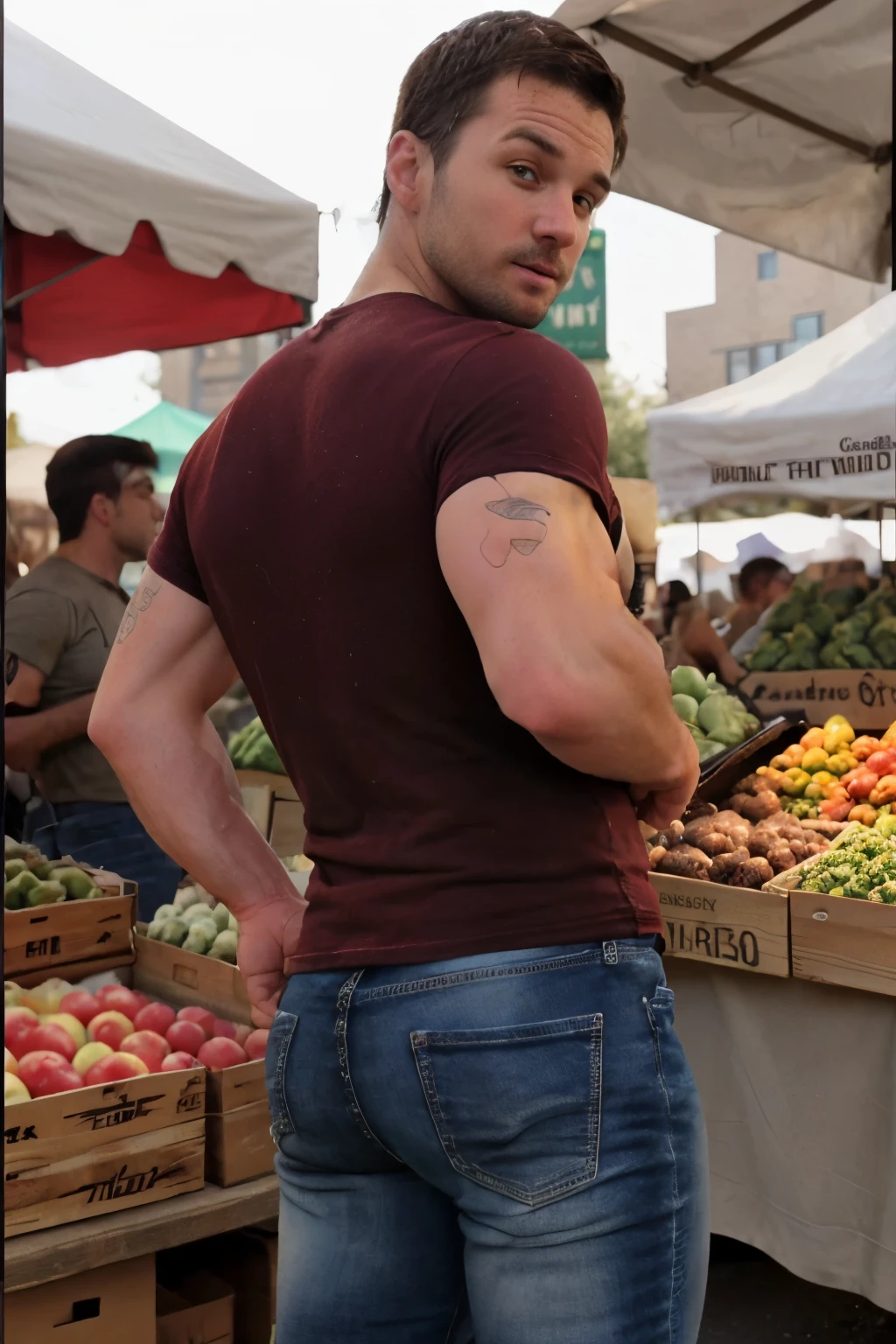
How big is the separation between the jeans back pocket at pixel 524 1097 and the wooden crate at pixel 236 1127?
1.54 meters

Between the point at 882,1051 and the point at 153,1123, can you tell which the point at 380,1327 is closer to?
the point at 153,1123

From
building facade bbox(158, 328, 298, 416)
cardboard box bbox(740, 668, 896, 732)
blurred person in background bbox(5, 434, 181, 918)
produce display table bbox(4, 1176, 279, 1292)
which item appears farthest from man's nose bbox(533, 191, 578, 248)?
building facade bbox(158, 328, 298, 416)

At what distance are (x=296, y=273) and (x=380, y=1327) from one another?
11.8 feet

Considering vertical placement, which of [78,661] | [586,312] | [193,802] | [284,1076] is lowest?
[284,1076]

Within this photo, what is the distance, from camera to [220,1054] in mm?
2707

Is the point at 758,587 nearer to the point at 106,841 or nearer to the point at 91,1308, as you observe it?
the point at 106,841

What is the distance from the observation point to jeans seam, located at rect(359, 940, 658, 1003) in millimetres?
1147

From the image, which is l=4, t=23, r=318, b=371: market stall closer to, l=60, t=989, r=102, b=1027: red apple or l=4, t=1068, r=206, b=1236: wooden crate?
l=60, t=989, r=102, b=1027: red apple

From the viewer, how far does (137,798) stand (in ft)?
5.02

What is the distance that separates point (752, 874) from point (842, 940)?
315 millimetres

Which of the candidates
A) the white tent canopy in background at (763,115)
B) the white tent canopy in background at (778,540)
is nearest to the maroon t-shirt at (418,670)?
the white tent canopy in background at (763,115)

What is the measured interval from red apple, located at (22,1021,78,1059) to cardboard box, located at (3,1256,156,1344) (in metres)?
0.47

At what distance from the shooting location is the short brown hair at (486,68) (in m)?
1.27

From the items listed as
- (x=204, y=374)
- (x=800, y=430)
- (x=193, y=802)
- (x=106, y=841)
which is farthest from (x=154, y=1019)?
(x=204, y=374)
